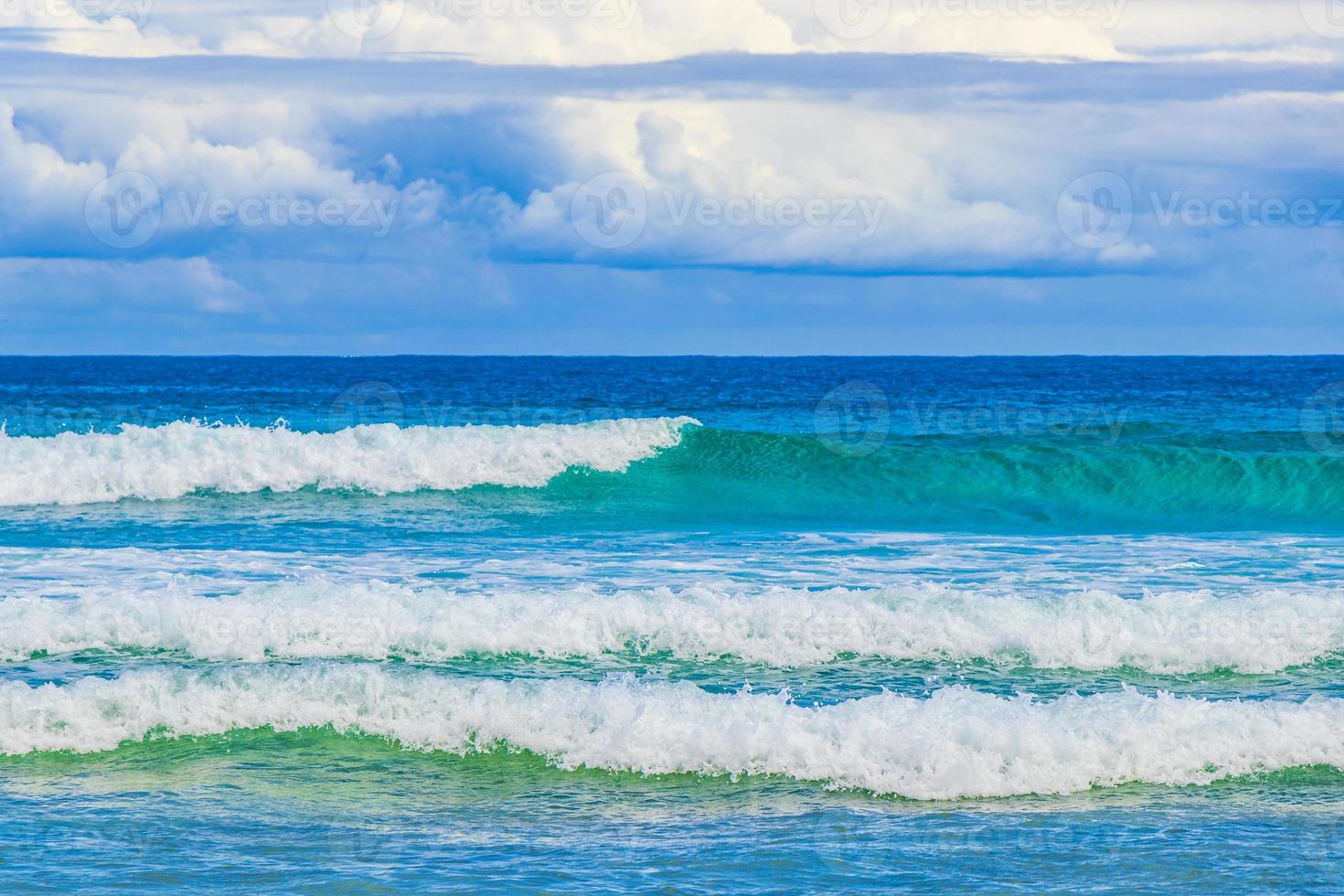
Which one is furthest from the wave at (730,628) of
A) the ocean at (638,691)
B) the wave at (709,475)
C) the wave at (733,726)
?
the wave at (709,475)

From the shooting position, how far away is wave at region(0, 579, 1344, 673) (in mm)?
9961

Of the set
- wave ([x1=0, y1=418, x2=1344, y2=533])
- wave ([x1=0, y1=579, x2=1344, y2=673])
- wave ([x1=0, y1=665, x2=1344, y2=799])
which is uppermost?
wave ([x1=0, y1=418, x2=1344, y2=533])

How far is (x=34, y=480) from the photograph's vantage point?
19422 millimetres

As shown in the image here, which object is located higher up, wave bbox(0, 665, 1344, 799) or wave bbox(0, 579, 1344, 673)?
wave bbox(0, 579, 1344, 673)

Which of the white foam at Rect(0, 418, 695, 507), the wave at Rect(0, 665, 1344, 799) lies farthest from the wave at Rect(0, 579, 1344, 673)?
the white foam at Rect(0, 418, 695, 507)

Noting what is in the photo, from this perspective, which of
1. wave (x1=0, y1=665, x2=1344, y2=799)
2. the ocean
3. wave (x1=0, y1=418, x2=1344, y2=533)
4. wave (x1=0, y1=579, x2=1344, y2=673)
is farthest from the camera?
wave (x1=0, y1=418, x2=1344, y2=533)

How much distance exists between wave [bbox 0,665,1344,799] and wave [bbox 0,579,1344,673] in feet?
4.50

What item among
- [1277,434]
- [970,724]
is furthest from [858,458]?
[970,724]

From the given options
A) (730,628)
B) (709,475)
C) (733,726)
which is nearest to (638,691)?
(733,726)

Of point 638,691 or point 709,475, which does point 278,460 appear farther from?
point 638,691

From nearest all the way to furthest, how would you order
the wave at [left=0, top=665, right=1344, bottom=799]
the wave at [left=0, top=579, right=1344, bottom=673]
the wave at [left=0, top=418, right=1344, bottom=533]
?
the wave at [left=0, top=665, right=1344, bottom=799] < the wave at [left=0, top=579, right=1344, bottom=673] < the wave at [left=0, top=418, right=1344, bottom=533]

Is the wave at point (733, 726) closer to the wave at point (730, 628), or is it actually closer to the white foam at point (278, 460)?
the wave at point (730, 628)

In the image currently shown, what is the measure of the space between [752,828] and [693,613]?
392cm

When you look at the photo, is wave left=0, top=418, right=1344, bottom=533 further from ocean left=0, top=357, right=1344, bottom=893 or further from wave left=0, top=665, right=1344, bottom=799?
wave left=0, top=665, right=1344, bottom=799
